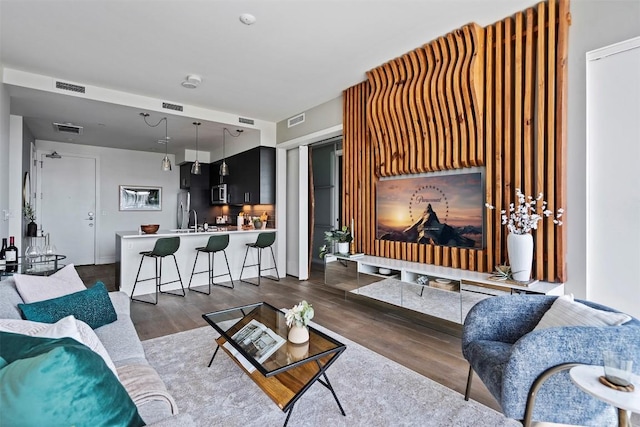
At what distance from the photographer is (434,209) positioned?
12.0ft

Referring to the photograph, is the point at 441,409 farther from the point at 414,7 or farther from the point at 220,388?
the point at 414,7

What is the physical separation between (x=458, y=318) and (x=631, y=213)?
156 cm

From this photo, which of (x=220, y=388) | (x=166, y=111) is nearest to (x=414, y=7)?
(x=220, y=388)

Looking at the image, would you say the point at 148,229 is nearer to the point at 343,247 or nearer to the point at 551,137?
the point at 343,247

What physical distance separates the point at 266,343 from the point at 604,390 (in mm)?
1704

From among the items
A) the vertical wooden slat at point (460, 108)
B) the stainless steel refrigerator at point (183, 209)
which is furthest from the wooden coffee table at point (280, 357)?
the stainless steel refrigerator at point (183, 209)

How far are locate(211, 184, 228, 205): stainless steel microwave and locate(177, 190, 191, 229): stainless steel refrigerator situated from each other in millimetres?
899

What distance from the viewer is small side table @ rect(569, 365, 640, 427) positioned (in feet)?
3.80

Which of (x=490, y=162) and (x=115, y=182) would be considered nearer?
(x=490, y=162)

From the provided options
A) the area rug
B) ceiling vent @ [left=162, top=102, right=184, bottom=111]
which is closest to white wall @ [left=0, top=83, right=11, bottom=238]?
ceiling vent @ [left=162, top=102, right=184, bottom=111]

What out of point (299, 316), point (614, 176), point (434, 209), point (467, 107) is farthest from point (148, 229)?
point (614, 176)

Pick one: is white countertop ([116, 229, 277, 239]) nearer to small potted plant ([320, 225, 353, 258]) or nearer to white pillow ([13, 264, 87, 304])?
small potted plant ([320, 225, 353, 258])

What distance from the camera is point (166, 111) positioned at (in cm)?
486

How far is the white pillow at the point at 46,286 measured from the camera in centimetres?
205
